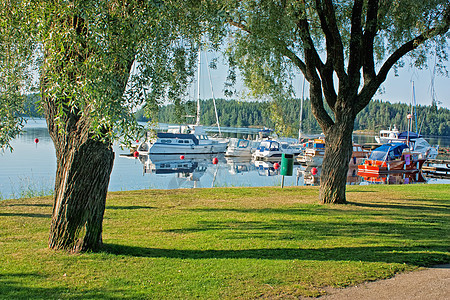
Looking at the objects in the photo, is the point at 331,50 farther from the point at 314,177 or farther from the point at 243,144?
the point at 243,144

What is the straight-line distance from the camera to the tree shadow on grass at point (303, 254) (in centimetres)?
665

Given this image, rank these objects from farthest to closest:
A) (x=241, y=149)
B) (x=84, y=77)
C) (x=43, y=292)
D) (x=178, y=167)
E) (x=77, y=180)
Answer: (x=241, y=149) < (x=178, y=167) < (x=77, y=180) < (x=84, y=77) < (x=43, y=292)

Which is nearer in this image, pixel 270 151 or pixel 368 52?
pixel 368 52

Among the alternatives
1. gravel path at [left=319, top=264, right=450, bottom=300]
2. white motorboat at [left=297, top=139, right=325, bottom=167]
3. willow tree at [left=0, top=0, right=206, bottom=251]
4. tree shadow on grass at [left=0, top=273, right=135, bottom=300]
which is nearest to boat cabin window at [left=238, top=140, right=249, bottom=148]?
white motorboat at [left=297, top=139, right=325, bottom=167]

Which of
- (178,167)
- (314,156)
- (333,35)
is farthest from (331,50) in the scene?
(314,156)

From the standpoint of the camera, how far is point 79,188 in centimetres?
638

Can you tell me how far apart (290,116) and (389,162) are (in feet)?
68.9

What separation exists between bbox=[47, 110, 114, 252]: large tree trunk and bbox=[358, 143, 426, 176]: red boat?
27.5 metres

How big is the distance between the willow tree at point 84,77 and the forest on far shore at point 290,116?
9.95ft

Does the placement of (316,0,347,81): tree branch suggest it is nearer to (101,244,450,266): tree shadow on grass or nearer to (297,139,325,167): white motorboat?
(101,244,450,266): tree shadow on grass

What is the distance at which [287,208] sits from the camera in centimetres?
1109

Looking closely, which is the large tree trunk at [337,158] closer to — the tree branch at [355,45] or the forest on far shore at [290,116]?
the tree branch at [355,45]

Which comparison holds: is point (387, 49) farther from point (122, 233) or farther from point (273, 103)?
point (122, 233)

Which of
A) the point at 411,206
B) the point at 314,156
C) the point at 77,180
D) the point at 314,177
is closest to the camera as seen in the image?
the point at 77,180
